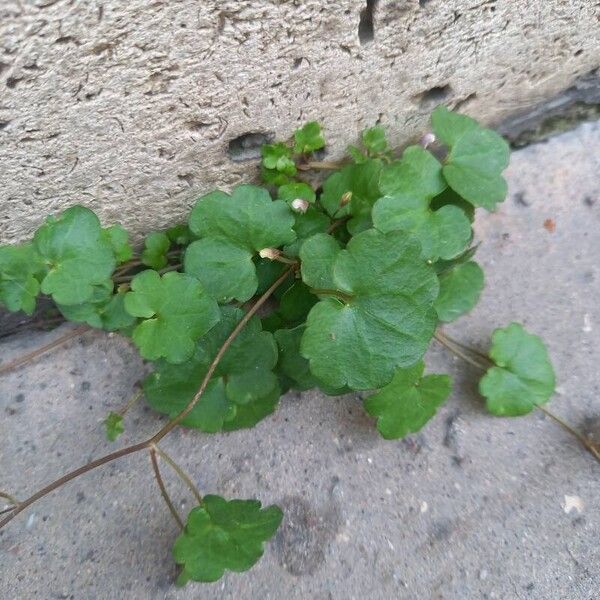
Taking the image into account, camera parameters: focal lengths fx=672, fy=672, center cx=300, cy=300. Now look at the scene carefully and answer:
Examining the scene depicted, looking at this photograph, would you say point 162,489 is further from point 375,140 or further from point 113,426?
point 375,140

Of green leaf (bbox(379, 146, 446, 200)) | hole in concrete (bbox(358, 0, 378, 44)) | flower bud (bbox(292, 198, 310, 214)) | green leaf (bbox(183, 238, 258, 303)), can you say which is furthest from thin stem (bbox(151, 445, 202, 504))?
hole in concrete (bbox(358, 0, 378, 44))

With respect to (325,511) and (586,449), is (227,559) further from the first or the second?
(586,449)

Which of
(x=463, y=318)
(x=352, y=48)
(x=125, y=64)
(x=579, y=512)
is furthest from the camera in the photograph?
(x=463, y=318)

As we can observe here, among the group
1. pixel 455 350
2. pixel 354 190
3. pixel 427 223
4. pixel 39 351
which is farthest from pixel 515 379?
pixel 39 351

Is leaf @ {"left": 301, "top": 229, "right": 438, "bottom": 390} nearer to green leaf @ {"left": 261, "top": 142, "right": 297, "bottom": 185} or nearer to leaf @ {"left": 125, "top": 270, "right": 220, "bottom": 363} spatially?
leaf @ {"left": 125, "top": 270, "right": 220, "bottom": 363}

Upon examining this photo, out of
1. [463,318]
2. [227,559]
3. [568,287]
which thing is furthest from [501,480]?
[227,559]
